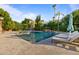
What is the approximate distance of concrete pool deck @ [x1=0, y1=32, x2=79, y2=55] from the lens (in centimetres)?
284

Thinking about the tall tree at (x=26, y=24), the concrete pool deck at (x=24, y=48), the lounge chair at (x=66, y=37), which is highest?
the tall tree at (x=26, y=24)

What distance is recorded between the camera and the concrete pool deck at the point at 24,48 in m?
2.84

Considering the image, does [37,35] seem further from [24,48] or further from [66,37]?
[66,37]

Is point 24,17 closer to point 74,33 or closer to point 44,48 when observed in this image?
point 44,48

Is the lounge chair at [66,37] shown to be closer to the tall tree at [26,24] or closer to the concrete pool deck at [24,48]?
the concrete pool deck at [24,48]

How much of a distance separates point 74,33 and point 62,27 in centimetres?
19

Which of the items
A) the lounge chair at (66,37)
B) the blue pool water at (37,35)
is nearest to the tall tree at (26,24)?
the blue pool water at (37,35)

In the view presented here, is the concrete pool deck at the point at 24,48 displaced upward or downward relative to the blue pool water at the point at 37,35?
downward

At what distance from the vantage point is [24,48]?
2.87 meters

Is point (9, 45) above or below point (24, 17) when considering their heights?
below

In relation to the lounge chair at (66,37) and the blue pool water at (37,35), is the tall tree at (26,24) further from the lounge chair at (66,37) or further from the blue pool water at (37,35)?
the lounge chair at (66,37)
